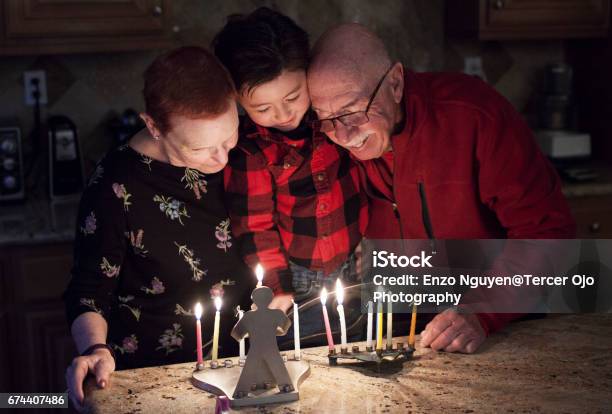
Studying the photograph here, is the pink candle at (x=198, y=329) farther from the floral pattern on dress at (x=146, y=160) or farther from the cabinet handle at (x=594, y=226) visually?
the cabinet handle at (x=594, y=226)

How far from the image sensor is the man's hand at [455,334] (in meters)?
1.54

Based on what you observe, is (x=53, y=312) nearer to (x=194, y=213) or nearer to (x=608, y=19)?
(x=194, y=213)

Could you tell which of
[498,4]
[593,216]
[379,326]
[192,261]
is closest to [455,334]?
[379,326]

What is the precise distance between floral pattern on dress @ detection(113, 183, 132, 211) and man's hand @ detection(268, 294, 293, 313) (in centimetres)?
39

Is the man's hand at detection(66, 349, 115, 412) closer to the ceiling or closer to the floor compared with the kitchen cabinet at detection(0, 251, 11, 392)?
closer to the ceiling

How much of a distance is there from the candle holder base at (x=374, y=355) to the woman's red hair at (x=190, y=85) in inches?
20.4

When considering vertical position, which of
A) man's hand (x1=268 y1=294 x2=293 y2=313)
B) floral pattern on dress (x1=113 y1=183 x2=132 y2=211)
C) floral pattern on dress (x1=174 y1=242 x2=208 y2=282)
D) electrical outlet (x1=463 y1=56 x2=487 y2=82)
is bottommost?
man's hand (x1=268 y1=294 x2=293 y2=313)

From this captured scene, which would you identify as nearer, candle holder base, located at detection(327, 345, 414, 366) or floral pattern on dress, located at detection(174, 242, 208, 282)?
candle holder base, located at detection(327, 345, 414, 366)

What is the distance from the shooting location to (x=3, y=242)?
2564 mm

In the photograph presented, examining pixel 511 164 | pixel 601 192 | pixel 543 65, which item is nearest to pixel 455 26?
pixel 543 65

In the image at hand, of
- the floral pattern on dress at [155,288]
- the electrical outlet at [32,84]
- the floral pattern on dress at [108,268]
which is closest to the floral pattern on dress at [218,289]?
the floral pattern on dress at [155,288]

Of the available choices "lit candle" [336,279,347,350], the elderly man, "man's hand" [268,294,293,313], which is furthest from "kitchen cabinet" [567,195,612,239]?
"lit candle" [336,279,347,350]

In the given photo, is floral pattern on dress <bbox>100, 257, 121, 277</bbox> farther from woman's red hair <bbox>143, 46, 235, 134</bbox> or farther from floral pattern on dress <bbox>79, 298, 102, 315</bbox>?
woman's red hair <bbox>143, 46, 235, 134</bbox>

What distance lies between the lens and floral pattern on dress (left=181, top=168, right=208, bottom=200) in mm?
1850
